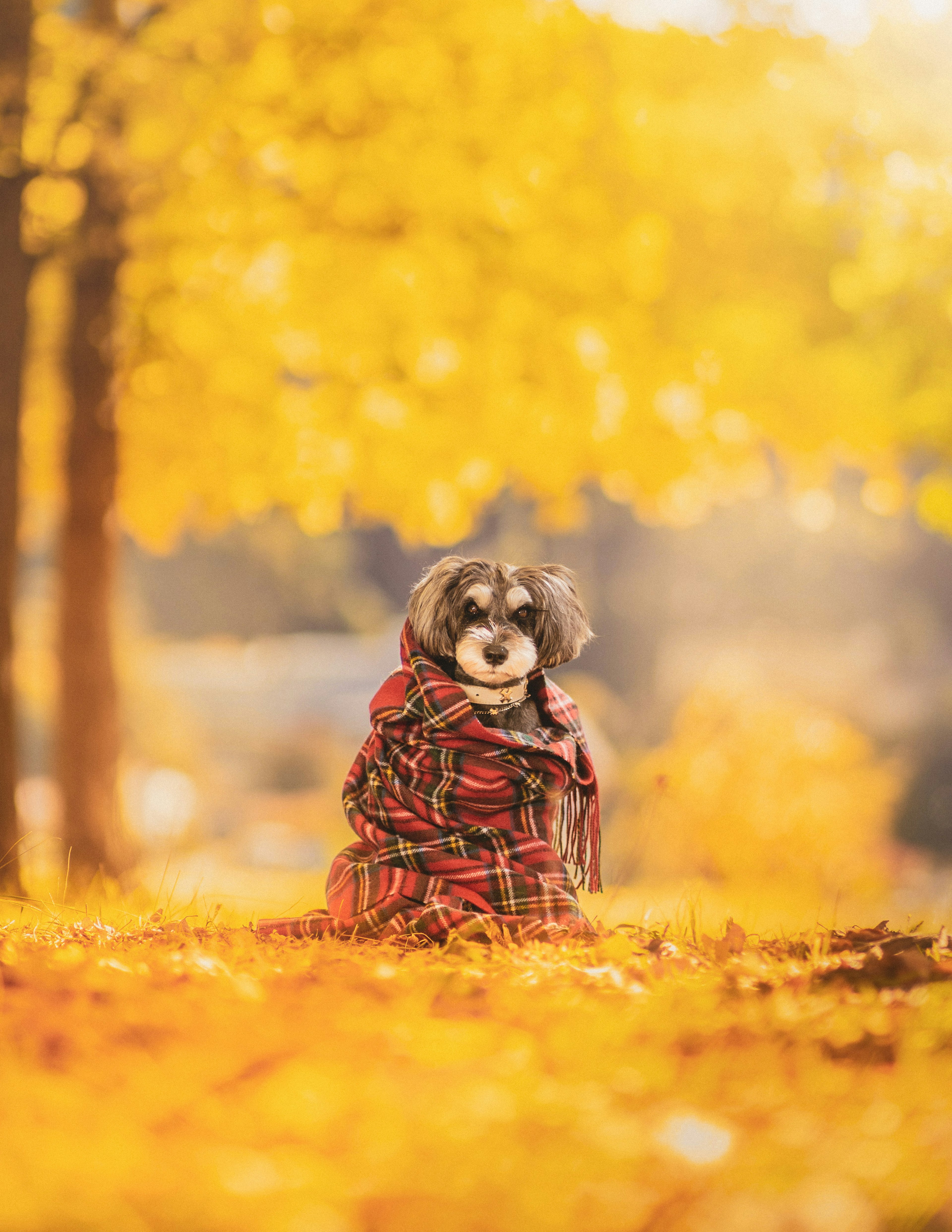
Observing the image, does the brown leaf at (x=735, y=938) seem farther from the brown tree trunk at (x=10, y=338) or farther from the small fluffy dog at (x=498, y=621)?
the brown tree trunk at (x=10, y=338)

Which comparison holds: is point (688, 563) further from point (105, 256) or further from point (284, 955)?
point (284, 955)

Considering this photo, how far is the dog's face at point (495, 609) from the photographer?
3.22 m

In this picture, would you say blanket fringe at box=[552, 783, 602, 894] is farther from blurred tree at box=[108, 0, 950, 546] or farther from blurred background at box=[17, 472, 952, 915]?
blurred tree at box=[108, 0, 950, 546]

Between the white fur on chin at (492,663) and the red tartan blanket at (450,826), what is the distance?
0.28 ft

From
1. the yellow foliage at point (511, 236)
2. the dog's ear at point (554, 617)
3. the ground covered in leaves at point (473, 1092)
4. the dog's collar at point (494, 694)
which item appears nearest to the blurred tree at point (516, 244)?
the yellow foliage at point (511, 236)

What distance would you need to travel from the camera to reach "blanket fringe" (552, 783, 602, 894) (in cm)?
330

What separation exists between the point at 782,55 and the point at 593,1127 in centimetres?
671

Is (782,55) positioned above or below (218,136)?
above

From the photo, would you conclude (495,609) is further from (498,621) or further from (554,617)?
(554,617)

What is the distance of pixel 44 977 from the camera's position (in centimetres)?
246

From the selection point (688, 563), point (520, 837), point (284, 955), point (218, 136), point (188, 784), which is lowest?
point (188, 784)

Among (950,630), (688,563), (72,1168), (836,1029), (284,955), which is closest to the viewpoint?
(72,1168)

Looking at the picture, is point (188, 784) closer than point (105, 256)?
No

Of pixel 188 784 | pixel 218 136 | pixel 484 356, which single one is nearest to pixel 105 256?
pixel 218 136
